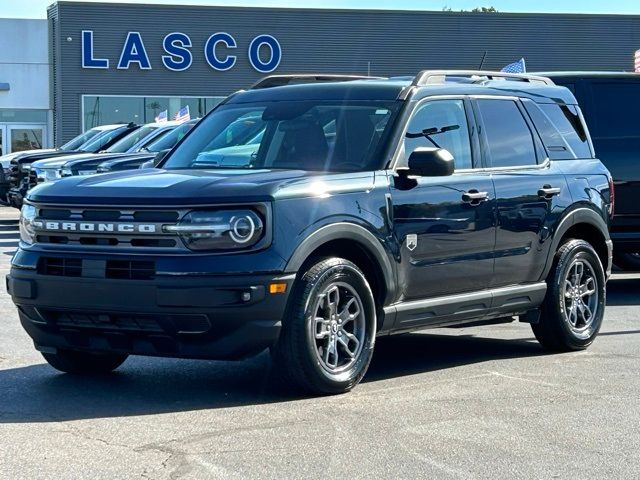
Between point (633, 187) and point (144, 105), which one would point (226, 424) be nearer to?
point (633, 187)

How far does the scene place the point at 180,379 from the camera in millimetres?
7309

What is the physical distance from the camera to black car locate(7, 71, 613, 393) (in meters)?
6.26

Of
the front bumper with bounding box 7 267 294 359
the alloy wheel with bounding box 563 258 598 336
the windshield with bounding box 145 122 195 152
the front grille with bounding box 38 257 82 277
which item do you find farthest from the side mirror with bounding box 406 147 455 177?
the windshield with bounding box 145 122 195 152

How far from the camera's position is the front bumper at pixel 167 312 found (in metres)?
6.18

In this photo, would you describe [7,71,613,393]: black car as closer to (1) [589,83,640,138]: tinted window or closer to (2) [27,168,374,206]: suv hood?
(2) [27,168,374,206]: suv hood

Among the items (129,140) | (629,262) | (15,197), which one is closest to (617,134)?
(629,262)

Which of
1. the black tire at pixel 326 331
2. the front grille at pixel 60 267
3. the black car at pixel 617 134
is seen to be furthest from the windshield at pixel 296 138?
the black car at pixel 617 134

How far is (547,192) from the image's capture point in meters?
8.20

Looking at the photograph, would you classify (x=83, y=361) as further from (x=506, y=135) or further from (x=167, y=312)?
(x=506, y=135)

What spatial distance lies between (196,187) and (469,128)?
7.61 ft

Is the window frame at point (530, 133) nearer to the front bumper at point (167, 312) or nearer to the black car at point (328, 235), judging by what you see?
the black car at point (328, 235)

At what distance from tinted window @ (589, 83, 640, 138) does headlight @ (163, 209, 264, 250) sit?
632 cm

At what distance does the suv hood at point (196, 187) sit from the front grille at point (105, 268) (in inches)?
13.1

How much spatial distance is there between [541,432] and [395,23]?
38558 mm
